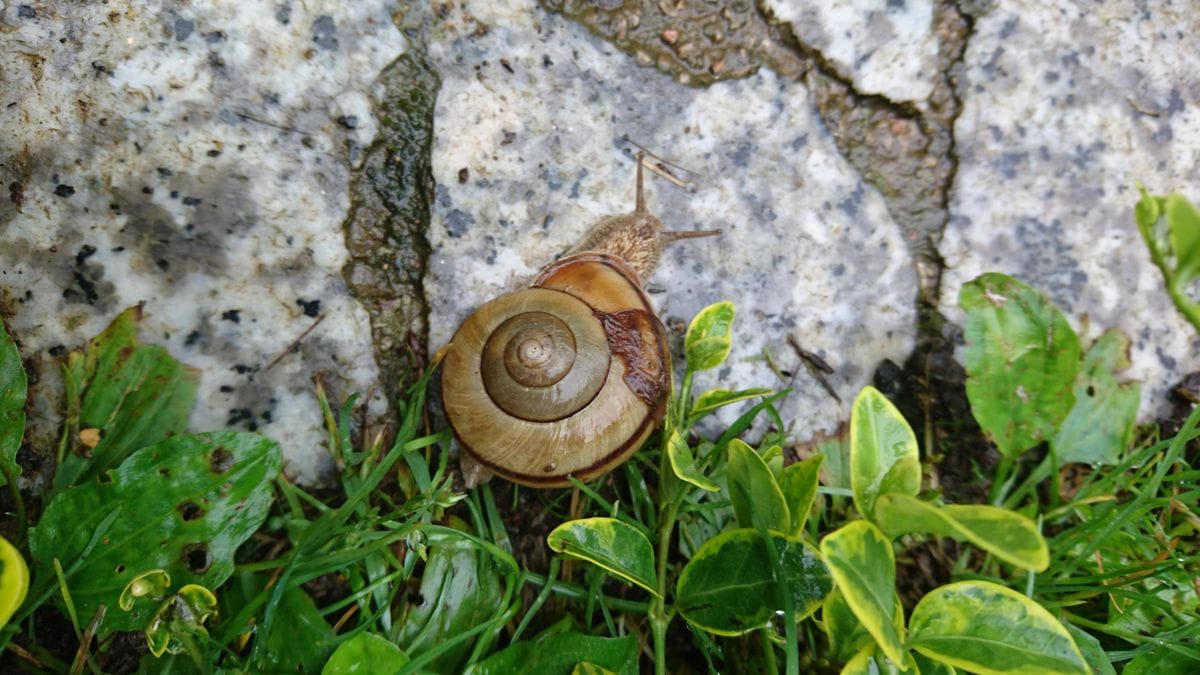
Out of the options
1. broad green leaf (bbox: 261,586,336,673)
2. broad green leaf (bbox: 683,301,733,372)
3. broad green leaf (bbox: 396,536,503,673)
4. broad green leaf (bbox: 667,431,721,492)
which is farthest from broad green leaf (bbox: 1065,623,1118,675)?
broad green leaf (bbox: 261,586,336,673)

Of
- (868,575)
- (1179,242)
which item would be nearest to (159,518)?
(868,575)

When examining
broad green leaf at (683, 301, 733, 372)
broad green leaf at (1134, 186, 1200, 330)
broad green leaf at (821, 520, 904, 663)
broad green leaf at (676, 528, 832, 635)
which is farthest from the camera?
broad green leaf at (683, 301, 733, 372)

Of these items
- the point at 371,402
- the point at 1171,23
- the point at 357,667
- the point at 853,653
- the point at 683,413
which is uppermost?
the point at 1171,23

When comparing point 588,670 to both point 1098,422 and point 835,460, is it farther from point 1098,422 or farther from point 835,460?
point 1098,422

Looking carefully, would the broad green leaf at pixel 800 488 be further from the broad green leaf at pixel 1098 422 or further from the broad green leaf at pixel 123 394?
the broad green leaf at pixel 123 394

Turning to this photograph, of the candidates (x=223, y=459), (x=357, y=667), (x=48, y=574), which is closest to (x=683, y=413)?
(x=357, y=667)

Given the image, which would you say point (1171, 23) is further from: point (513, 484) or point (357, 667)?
point (357, 667)

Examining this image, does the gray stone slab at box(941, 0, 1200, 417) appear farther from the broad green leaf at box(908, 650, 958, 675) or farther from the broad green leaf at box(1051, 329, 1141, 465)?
the broad green leaf at box(908, 650, 958, 675)
